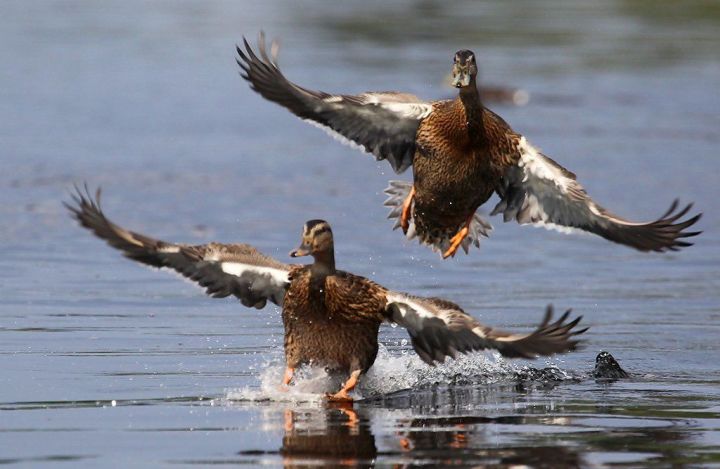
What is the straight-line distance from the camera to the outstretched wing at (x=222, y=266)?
9867 millimetres

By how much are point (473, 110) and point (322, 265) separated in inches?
63.2

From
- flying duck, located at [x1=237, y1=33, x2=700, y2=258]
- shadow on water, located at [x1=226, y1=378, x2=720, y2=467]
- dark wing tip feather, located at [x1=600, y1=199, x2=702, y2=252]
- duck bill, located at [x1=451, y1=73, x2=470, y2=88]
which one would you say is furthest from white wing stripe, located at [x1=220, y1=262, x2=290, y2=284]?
dark wing tip feather, located at [x1=600, y1=199, x2=702, y2=252]

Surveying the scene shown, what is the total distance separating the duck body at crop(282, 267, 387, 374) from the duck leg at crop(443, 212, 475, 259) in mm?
1249

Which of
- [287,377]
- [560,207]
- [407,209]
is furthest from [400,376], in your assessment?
[560,207]

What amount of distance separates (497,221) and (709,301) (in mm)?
4291

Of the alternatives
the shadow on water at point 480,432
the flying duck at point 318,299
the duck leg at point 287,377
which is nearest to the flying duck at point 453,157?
the flying duck at point 318,299

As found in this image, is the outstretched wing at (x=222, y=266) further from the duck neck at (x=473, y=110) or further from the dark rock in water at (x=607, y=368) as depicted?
the dark rock in water at (x=607, y=368)

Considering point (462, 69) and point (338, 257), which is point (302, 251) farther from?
point (338, 257)

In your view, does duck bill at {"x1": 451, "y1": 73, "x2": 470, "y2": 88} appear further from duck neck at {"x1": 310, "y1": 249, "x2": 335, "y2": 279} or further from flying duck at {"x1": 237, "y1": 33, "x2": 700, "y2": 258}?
duck neck at {"x1": 310, "y1": 249, "x2": 335, "y2": 279}

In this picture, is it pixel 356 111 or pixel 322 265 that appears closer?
pixel 322 265

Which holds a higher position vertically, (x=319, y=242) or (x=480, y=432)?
(x=319, y=242)

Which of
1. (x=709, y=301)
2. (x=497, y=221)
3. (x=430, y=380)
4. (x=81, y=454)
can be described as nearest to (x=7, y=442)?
(x=81, y=454)

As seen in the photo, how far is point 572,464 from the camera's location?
7.66 m

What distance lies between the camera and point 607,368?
1042 cm
